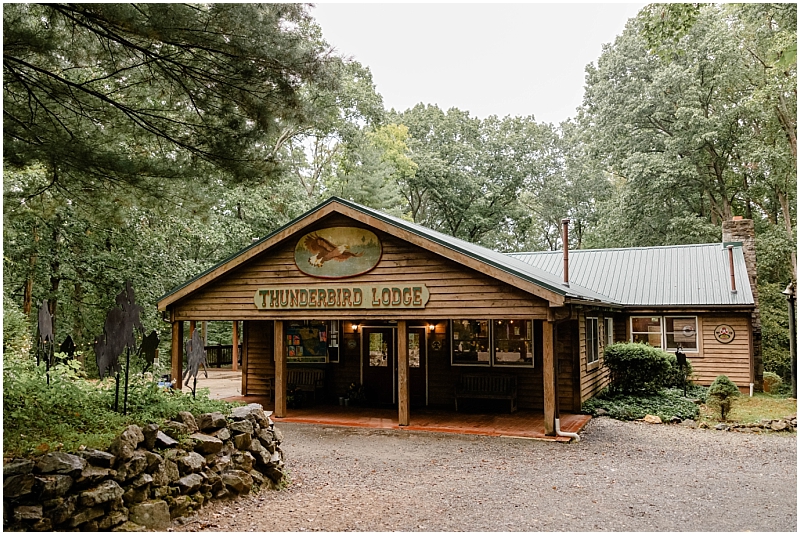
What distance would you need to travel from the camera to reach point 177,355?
474 inches

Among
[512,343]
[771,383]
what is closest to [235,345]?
[512,343]

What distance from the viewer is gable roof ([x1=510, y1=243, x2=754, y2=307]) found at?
620 inches

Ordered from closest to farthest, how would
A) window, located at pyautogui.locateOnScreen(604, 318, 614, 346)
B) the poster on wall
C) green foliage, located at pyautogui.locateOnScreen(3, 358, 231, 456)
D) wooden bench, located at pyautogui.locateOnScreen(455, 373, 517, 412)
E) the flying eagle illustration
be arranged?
green foliage, located at pyautogui.locateOnScreen(3, 358, 231, 456) → the flying eagle illustration → wooden bench, located at pyautogui.locateOnScreen(455, 373, 517, 412) → the poster on wall → window, located at pyautogui.locateOnScreen(604, 318, 614, 346)

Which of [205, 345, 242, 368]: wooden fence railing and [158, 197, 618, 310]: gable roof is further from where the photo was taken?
[205, 345, 242, 368]: wooden fence railing

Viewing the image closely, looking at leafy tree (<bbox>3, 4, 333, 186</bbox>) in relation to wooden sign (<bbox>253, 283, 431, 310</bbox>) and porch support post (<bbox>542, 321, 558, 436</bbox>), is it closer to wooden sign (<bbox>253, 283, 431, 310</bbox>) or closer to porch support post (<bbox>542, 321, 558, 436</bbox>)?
wooden sign (<bbox>253, 283, 431, 310</bbox>)

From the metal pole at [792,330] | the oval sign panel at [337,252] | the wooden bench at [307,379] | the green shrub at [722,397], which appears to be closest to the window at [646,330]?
the metal pole at [792,330]

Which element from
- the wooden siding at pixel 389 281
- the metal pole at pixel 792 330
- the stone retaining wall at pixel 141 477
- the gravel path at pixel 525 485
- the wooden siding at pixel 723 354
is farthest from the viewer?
the wooden siding at pixel 723 354

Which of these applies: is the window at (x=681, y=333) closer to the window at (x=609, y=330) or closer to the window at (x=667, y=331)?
the window at (x=667, y=331)

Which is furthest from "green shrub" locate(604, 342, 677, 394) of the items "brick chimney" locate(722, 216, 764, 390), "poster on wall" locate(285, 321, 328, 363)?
"poster on wall" locate(285, 321, 328, 363)

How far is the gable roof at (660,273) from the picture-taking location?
51.6 ft

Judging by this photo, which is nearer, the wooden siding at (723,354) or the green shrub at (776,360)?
the wooden siding at (723,354)

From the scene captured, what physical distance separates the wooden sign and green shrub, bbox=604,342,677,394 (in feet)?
18.4

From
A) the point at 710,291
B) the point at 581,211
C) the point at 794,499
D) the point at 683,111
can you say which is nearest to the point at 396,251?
the point at 794,499

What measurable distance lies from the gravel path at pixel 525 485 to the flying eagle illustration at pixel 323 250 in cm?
321
